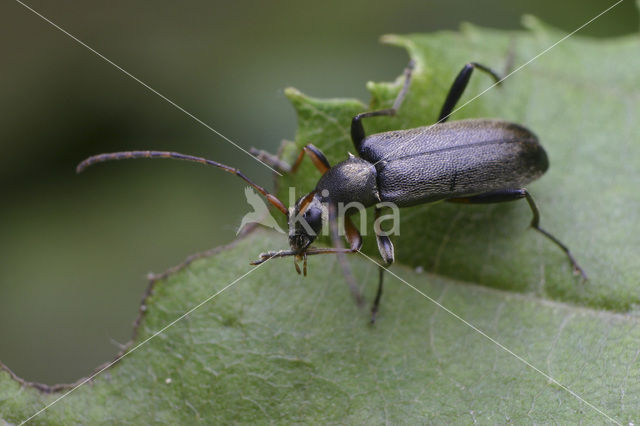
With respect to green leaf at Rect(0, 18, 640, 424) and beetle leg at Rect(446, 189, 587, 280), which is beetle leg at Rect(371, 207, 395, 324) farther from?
beetle leg at Rect(446, 189, 587, 280)

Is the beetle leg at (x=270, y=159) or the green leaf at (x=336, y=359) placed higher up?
the beetle leg at (x=270, y=159)

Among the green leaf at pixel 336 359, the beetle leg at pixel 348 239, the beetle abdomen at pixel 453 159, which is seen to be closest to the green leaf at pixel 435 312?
the green leaf at pixel 336 359

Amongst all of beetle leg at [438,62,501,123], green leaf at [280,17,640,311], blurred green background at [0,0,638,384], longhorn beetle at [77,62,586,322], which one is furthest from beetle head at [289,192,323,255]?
beetle leg at [438,62,501,123]

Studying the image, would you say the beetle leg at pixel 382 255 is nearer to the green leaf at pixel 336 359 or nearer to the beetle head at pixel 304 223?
the green leaf at pixel 336 359

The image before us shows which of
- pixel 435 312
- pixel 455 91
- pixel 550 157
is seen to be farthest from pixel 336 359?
pixel 550 157

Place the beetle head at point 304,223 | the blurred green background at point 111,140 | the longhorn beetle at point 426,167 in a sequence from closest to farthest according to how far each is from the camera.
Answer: the beetle head at point 304,223 < the longhorn beetle at point 426,167 < the blurred green background at point 111,140

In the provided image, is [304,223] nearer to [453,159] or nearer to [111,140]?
[453,159]
